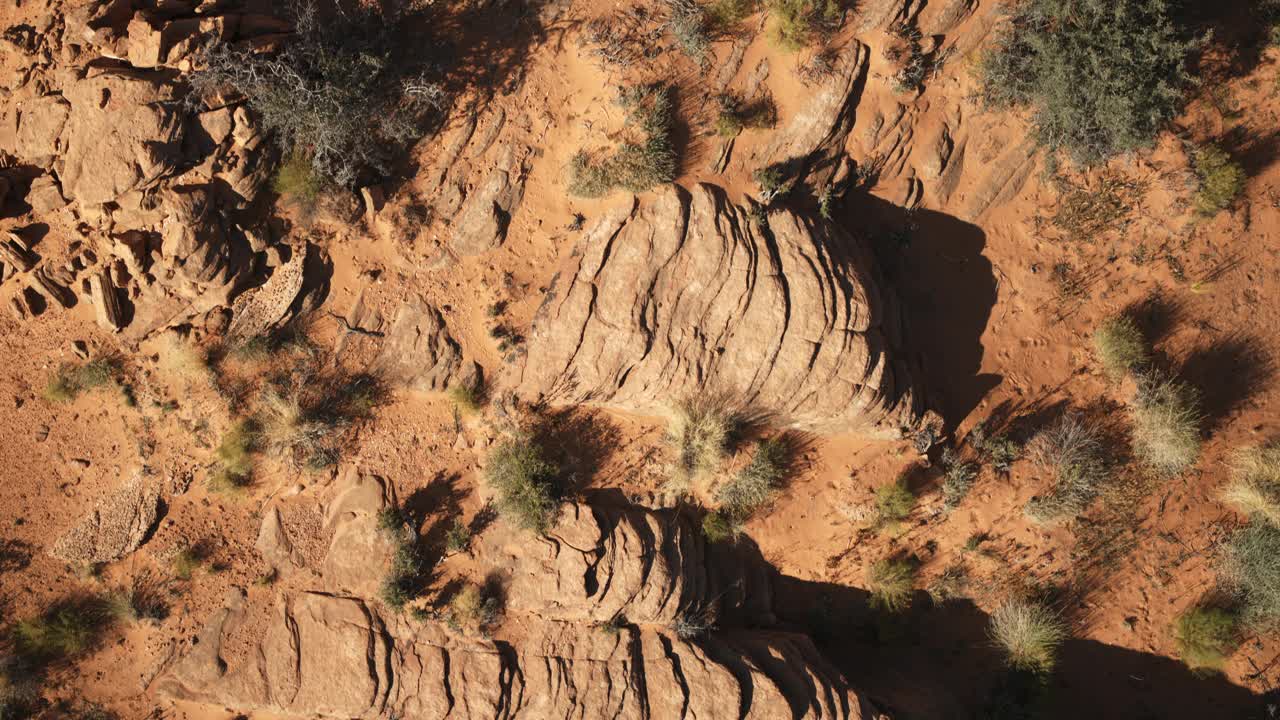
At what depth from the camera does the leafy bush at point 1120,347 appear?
9773mm

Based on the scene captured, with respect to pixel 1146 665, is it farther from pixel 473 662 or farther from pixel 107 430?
pixel 107 430

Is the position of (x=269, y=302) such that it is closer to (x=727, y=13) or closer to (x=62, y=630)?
(x=62, y=630)

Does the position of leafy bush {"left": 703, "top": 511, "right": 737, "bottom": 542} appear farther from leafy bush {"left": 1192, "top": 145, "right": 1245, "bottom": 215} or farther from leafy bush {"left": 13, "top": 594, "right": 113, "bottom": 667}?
leafy bush {"left": 1192, "top": 145, "right": 1245, "bottom": 215}

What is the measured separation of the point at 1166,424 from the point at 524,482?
977 centimetres

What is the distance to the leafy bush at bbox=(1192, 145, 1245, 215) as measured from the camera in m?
9.92

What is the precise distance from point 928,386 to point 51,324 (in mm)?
12851

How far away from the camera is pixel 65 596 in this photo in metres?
8.97

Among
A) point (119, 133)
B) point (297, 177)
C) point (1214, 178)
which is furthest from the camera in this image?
point (1214, 178)

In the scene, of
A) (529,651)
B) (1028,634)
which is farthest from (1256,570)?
(529,651)

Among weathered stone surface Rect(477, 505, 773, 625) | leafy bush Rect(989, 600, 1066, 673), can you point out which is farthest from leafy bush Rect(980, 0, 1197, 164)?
weathered stone surface Rect(477, 505, 773, 625)

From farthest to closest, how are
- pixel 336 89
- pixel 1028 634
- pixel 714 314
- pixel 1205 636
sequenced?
pixel 1205 636 → pixel 1028 634 → pixel 714 314 → pixel 336 89

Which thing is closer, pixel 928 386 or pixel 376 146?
pixel 376 146

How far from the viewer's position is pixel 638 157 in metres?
8.91

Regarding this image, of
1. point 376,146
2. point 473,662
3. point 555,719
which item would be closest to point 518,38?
point 376,146
